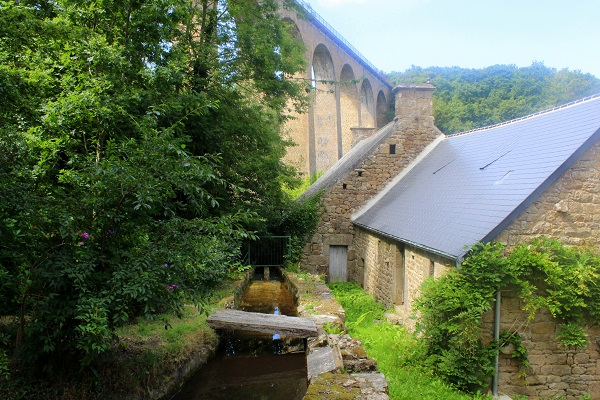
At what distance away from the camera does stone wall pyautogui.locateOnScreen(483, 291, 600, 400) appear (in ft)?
20.5

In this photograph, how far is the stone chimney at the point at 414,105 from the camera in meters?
14.2

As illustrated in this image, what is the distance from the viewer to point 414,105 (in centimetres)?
1426

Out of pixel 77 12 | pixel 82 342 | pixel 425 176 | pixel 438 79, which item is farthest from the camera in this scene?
pixel 438 79

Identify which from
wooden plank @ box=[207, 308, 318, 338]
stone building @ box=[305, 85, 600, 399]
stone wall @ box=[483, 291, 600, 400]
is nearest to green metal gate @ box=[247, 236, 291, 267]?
stone building @ box=[305, 85, 600, 399]

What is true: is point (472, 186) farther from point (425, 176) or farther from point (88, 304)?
point (88, 304)

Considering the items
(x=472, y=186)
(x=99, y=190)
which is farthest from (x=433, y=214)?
(x=99, y=190)

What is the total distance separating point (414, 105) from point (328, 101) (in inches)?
789

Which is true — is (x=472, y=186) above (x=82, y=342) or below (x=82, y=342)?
above

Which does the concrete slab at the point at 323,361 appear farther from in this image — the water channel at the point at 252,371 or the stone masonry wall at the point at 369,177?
the stone masonry wall at the point at 369,177

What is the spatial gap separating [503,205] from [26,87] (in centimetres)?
652

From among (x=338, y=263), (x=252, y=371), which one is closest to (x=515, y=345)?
(x=252, y=371)

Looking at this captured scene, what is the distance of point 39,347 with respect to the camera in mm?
4445

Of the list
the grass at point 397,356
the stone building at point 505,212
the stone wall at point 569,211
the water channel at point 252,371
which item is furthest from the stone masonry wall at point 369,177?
the stone wall at point 569,211

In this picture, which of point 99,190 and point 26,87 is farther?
point 26,87
